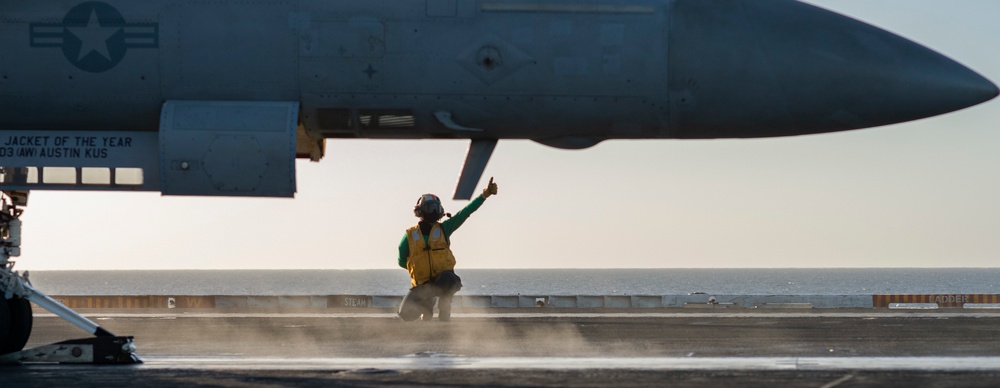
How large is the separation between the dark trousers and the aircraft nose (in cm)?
413

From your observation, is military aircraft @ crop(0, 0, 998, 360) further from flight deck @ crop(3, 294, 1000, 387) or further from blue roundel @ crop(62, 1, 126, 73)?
flight deck @ crop(3, 294, 1000, 387)

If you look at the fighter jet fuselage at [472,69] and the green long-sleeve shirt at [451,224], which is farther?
the green long-sleeve shirt at [451,224]

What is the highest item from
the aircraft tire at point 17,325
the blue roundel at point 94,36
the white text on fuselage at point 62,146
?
the blue roundel at point 94,36

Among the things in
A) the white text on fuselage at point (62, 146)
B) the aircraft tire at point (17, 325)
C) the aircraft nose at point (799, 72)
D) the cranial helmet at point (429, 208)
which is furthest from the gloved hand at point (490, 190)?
the aircraft tire at point (17, 325)

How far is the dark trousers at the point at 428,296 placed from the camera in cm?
1666

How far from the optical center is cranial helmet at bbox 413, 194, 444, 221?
56.7 ft

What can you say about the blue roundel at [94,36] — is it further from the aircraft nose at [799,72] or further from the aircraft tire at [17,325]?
the aircraft nose at [799,72]

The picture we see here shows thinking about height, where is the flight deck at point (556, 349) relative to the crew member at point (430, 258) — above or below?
below

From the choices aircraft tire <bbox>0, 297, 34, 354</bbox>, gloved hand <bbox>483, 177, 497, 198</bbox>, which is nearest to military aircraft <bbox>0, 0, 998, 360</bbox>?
aircraft tire <bbox>0, 297, 34, 354</bbox>

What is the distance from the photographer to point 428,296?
16703 millimetres

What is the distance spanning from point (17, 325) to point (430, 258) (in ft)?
17.4

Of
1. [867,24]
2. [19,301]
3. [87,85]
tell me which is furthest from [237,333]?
[867,24]

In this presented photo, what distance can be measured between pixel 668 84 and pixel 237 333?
10220mm

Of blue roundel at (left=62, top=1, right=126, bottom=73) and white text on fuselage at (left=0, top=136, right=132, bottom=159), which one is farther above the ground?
blue roundel at (left=62, top=1, right=126, bottom=73)
